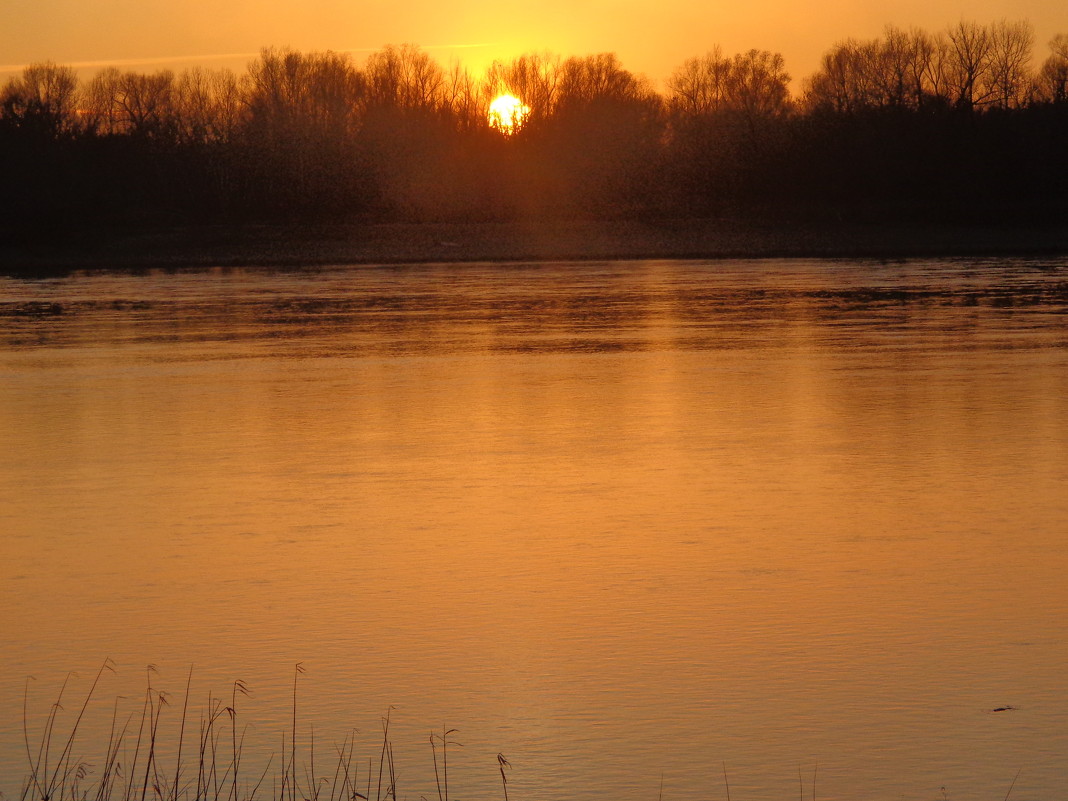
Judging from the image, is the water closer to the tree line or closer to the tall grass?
the tall grass

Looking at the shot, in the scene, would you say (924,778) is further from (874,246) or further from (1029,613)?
(874,246)

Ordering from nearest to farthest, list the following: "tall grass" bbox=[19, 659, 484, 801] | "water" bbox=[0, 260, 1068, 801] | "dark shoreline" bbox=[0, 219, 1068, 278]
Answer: "tall grass" bbox=[19, 659, 484, 801]
"water" bbox=[0, 260, 1068, 801]
"dark shoreline" bbox=[0, 219, 1068, 278]

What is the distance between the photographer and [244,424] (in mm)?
12805

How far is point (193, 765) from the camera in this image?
17.2 ft

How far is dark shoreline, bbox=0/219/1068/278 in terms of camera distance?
4712cm

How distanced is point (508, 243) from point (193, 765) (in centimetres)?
4590

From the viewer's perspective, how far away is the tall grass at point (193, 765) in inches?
194

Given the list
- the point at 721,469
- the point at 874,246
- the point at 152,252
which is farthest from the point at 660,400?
the point at 152,252

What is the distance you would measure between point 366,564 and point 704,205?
51.3 meters

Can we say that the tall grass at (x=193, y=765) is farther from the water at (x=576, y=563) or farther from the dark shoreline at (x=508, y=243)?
the dark shoreline at (x=508, y=243)

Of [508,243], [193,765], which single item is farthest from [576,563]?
[508,243]

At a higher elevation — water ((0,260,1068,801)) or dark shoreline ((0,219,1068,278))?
dark shoreline ((0,219,1068,278))

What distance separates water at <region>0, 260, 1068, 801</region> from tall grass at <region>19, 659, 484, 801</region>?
6cm

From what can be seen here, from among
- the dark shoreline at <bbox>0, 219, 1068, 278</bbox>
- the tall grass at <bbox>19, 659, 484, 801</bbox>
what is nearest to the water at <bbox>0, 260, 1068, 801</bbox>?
the tall grass at <bbox>19, 659, 484, 801</bbox>
